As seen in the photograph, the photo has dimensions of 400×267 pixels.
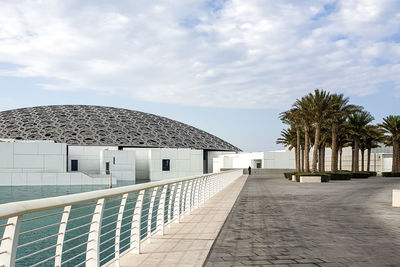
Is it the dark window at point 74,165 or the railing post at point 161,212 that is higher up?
the railing post at point 161,212

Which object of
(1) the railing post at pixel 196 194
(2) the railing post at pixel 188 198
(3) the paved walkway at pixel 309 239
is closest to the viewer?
(3) the paved walkway at pixel 309 239

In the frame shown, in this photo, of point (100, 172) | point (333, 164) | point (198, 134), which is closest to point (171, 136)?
point (198, 134)

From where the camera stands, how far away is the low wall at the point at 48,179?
4975 centimetres

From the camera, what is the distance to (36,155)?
51688 millimetres

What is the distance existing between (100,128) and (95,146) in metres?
21.8

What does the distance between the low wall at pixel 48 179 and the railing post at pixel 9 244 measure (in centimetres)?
5057

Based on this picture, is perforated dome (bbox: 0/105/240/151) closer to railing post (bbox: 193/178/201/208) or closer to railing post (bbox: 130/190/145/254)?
railing post (bbox: 193/178/201/208)

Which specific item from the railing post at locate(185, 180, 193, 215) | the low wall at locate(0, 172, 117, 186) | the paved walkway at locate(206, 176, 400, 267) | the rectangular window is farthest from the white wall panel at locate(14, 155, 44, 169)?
the railing post at locate(185, 180, 193, 215)

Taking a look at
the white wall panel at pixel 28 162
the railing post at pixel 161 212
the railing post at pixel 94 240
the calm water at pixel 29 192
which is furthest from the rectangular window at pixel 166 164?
the railing post at pixel 94 240

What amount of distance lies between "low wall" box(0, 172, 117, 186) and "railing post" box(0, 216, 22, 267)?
5057cm

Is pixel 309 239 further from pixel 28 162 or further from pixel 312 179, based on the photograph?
pixel 28 162

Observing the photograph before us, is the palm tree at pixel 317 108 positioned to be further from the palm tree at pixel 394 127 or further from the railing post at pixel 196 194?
the railing post at pixel 196 194

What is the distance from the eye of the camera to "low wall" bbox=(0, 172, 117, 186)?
4975 cm

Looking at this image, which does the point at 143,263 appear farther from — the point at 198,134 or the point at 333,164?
the point at 198,134
